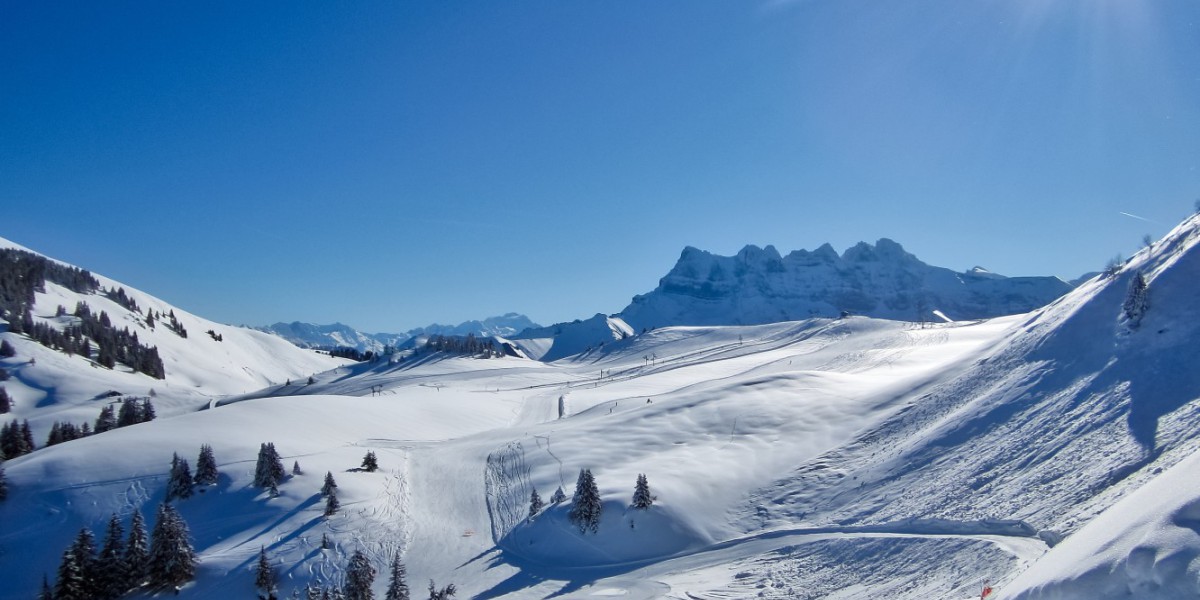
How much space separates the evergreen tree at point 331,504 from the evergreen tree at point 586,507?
661 inches

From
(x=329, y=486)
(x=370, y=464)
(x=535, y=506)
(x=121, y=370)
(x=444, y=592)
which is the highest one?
(x=121, y=370)

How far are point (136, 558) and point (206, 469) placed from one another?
36.6 ft

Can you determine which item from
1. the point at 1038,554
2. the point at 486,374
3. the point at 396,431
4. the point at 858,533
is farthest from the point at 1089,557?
the point at 486,374

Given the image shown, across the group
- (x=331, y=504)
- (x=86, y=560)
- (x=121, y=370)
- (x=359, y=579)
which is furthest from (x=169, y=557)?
(x=121, y=370)

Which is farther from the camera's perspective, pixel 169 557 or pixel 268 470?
pixel 268 470

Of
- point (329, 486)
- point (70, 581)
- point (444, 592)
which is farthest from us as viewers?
point (329, 486)

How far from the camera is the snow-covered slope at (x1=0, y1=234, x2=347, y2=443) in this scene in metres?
93.0

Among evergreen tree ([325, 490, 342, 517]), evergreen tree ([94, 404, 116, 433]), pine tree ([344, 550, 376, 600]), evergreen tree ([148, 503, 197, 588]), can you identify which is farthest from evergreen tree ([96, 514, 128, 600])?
evergreen tree ([94, 404, 116, 433])

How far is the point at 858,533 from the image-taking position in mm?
27562

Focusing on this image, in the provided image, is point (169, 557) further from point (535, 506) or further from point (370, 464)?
point (535, 506)

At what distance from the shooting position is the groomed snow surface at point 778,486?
21.1 metres

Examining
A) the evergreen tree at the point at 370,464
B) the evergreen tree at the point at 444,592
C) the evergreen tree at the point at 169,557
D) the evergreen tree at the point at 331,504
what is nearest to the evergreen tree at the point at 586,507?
the evergreen tree at the point at 444,592

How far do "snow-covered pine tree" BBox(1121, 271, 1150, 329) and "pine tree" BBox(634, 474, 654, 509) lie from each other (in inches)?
1189

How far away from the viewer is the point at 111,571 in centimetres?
3180
